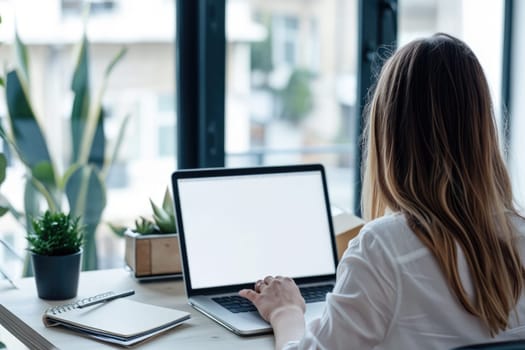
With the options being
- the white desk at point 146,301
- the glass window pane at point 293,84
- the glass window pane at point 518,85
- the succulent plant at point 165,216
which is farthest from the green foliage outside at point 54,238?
the glass window pane at point 518,85

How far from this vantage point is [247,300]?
1753 millimetres

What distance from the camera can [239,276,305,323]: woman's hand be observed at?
5.27 feet

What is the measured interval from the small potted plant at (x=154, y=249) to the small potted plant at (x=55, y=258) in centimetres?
16

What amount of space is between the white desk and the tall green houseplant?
21.9 inches

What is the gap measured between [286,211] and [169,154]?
2.82ft

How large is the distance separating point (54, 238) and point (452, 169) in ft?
2.84

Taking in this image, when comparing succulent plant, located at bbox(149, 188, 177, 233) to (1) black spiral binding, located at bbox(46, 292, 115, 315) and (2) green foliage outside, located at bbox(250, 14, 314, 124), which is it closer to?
(1) black spiral binding, located at bbox(46, 292, 115, 315)

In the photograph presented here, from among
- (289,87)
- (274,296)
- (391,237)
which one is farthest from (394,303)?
(289,87)

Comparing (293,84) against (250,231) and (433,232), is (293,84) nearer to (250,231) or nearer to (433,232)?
(250,231)

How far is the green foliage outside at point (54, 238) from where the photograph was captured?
178 centimetres

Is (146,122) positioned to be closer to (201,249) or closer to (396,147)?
(201,249)

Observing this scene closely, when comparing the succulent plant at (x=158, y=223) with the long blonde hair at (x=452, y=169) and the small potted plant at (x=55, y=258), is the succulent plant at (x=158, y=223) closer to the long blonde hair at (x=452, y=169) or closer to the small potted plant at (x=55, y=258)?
the small potted plant at (x=55, y=258)

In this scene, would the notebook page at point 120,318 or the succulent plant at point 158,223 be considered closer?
the notebook page at point 120,318

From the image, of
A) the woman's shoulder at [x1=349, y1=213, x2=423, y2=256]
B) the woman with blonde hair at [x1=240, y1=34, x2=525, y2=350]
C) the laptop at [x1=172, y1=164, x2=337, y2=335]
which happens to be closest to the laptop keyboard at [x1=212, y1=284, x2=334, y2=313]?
the laptop at [x1=172, y1=164, x2=337, y2=335]
